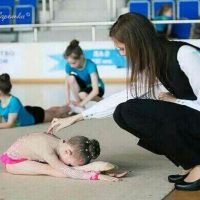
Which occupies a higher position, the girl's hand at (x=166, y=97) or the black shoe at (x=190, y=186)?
the girl's hand at (x=166, y=97)

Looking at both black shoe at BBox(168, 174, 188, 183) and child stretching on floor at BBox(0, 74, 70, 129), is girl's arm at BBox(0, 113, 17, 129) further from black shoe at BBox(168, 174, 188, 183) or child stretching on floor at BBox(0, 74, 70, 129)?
black shoe at BBox(168, 174, 188, 183)

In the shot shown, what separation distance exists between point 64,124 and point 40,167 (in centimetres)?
38

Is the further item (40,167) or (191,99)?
(40,167)

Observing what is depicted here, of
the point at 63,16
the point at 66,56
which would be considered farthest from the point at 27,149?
the point at 63,16

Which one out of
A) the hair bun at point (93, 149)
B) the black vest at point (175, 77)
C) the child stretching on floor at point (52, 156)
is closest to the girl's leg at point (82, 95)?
the child stretching on floor at point (52, 156)

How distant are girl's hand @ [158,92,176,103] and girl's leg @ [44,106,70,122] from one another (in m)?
2.49

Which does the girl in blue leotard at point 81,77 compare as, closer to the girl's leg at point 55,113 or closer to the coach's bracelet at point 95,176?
the girl's leg at point 55,113

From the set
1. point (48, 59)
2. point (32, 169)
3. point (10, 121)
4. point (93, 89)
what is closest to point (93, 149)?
point (32, 169)

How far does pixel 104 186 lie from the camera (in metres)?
2.86

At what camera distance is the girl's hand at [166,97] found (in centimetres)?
281

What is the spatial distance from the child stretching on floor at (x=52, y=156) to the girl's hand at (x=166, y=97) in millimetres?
398

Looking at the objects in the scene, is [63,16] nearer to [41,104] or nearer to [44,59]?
[44,59]

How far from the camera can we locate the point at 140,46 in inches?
103

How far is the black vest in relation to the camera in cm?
266
